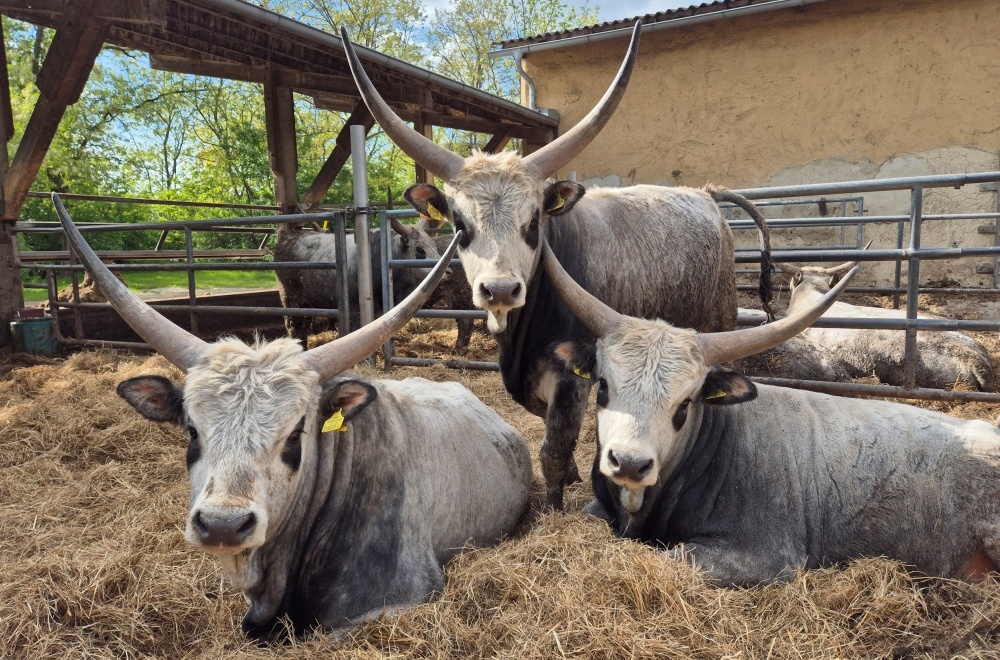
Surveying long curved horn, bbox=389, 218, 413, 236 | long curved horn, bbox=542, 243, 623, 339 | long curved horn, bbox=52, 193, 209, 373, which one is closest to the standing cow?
long curved horn, bbox=542, 243, 623, 339

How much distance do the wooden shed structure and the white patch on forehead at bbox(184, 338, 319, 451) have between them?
5.62 metres

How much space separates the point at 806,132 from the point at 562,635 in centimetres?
1078

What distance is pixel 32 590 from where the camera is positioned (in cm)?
257

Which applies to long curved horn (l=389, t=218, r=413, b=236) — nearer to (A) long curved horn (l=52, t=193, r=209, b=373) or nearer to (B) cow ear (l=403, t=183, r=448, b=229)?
(B) cow ear (l=403, t=183, r=448, b=229)

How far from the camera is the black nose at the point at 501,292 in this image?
10.6 ft

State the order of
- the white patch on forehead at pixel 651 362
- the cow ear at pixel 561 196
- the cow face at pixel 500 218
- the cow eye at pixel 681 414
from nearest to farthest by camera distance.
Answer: the white patch on forehead at pixel 651 362
the cow eye at pixel 681 414
the cow face at pixel 500 218
the cow ear at pixel 561 196

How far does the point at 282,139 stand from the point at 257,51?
1.39 metres

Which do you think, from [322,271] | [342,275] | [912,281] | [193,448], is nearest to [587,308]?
[193,448]

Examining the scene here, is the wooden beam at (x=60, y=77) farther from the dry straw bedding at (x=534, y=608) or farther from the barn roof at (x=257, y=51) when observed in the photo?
the dry straw bedding at (x=534, y=608)

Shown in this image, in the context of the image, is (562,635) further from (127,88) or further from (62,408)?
(127,88)

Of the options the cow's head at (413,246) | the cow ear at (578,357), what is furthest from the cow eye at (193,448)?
the cow's head at (413,246)

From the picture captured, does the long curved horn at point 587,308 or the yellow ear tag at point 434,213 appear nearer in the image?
the long curved horn at point 587,308

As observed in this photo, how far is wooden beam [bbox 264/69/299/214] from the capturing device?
957 centimetres

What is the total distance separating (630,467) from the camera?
2.58 meters
